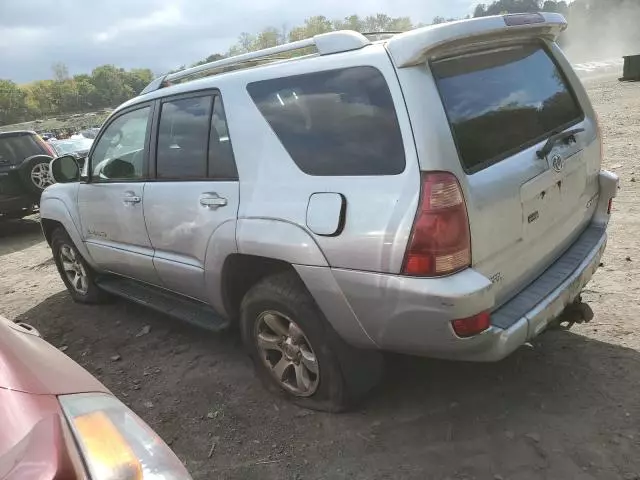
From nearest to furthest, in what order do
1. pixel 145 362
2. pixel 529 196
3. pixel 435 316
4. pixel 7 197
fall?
pixel 435 316, pixel 529 196, pixel 145 362, pixel 7 197

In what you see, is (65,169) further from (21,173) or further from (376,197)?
(21,173)

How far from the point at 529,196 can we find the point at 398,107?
30.2 inches

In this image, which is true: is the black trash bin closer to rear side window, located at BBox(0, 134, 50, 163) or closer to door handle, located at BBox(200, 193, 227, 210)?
rear side window, located at BBox(0, 134, 50, 163)

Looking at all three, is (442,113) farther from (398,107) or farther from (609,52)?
(609,52)

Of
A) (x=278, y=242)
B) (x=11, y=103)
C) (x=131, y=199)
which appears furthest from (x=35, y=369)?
(x=11, y=103)

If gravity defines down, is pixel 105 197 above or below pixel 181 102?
below

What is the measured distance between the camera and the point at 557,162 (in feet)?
8.79

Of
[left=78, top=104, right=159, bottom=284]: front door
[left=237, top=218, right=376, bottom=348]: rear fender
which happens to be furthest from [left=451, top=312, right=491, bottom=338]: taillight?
[left=78, top=104, right=159, bottom=284]: front door

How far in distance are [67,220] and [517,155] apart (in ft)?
12.3

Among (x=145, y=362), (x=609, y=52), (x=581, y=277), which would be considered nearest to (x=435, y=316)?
(x=581, y=277)

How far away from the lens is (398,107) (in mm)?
2271

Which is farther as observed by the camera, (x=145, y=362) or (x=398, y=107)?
(x=145, y=362)

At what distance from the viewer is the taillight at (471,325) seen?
2.24 m

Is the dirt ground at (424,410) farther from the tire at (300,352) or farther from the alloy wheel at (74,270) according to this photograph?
the alloy wheel at (74,270)
